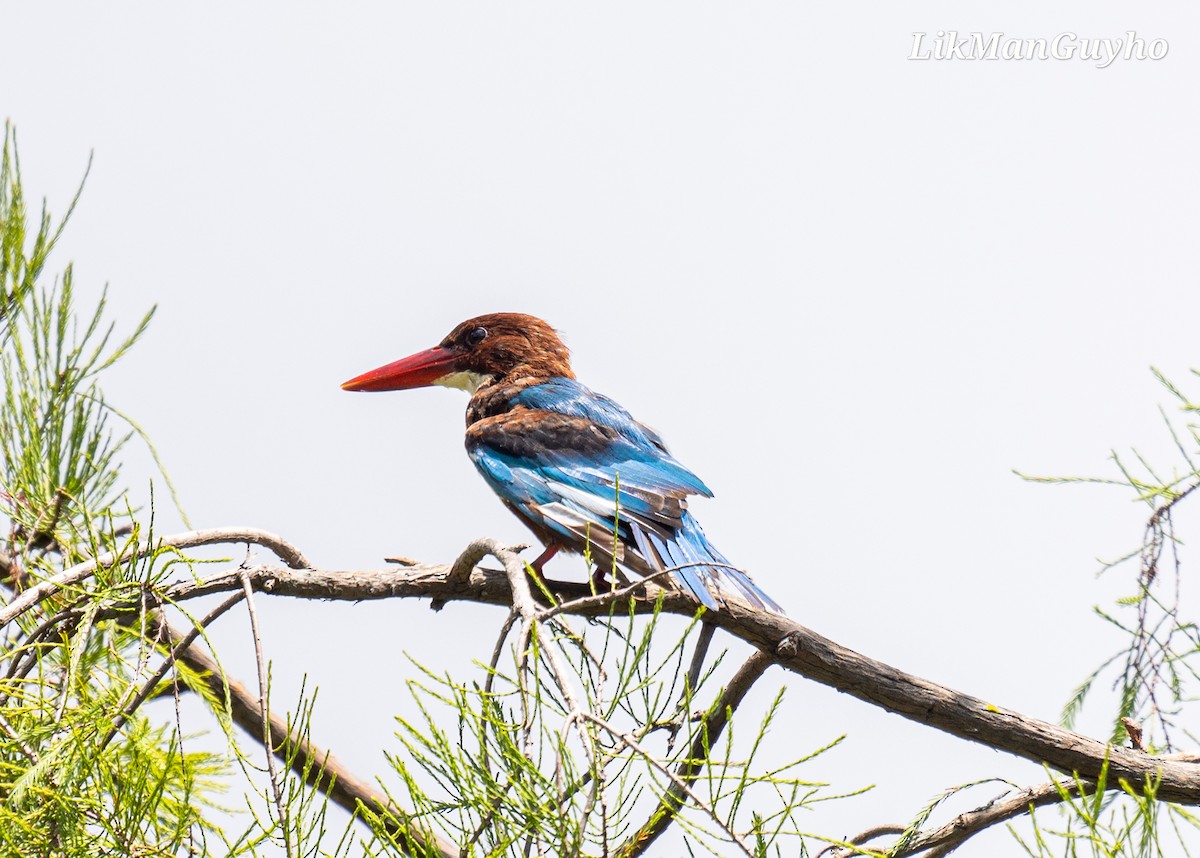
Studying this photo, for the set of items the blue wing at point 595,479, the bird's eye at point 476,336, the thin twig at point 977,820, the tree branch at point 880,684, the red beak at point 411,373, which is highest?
the bird's eye at point 476,336

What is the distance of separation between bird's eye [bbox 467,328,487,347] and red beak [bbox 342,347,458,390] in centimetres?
7

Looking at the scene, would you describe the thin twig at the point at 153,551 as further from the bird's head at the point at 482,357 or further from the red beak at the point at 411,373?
the red beak at the point at 411,373

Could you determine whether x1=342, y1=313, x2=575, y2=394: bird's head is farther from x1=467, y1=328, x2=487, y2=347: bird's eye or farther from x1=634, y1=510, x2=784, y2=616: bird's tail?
x1=634, y1=510, x2=784, y2=616: bird's tail

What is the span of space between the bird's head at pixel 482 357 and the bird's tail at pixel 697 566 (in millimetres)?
1120

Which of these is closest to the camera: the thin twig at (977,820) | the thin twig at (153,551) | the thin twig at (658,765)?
the thin twig at (658,765)

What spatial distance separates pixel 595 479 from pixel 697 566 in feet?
2.90

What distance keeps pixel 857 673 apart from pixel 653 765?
3.27 ft

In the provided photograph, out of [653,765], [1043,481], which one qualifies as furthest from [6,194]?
[1043,481]

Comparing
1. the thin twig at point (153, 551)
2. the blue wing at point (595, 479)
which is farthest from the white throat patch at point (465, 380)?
the thin twig at point (153, 551)

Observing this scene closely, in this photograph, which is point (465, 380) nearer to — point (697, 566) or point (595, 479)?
point (595, 479)

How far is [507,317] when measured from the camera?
13.1 ft

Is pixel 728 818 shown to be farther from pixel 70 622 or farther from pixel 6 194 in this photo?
pixel 6 194

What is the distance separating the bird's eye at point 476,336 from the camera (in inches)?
157

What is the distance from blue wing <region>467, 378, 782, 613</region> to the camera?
109 inches
